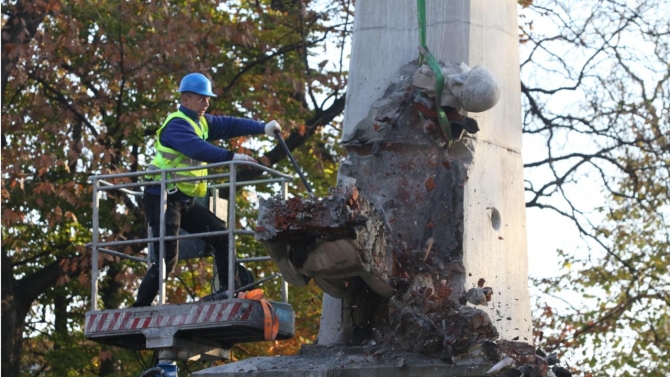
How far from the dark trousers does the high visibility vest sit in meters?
0.10

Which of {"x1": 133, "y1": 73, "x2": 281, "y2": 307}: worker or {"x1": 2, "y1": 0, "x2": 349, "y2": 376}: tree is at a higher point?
{"x1": 2, "y1": 0, "x2": 349, "y2": 376}: tree

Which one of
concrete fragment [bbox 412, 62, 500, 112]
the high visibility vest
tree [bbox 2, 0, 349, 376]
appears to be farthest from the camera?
tree [bbox 2, 0, 349, 376]

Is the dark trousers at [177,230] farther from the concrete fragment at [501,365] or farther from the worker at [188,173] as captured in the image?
the concrete fragment at [501,365]

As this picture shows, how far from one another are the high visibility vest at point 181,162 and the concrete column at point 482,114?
1647mm

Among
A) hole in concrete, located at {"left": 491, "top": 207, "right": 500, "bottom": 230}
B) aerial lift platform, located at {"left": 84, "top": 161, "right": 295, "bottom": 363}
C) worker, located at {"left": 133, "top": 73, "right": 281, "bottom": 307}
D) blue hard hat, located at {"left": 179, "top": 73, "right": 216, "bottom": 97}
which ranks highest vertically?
blue hard hat, located at {"left": 179, "top": 73, "right": 216, "bottom": 97}

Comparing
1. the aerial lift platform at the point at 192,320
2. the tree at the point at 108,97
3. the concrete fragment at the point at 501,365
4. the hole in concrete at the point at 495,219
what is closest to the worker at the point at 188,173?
the aerial lift platform at the point at 192,320

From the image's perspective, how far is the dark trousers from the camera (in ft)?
29.5

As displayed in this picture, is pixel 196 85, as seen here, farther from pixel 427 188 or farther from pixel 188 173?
pixel 427 188

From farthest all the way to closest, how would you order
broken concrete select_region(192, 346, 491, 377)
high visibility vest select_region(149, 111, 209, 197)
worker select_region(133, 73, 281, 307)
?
high visibility vest select_region(149, 111, 209, 197)
worker select_region(133, 73, 281, 307)
broken concrete select_region(192, 346, 491, 377)

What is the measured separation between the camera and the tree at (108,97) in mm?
16047

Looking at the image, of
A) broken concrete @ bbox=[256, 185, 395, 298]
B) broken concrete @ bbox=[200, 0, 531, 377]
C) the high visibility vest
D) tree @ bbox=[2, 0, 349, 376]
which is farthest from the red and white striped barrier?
tree @ bbox=[2, 0, 349, 376]

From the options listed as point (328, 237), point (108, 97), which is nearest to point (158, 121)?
point (108, 97)

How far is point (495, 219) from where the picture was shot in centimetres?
735

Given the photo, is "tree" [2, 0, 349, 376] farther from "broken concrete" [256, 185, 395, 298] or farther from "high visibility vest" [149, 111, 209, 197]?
"broken concrete" [256, 185, 395, 298]
